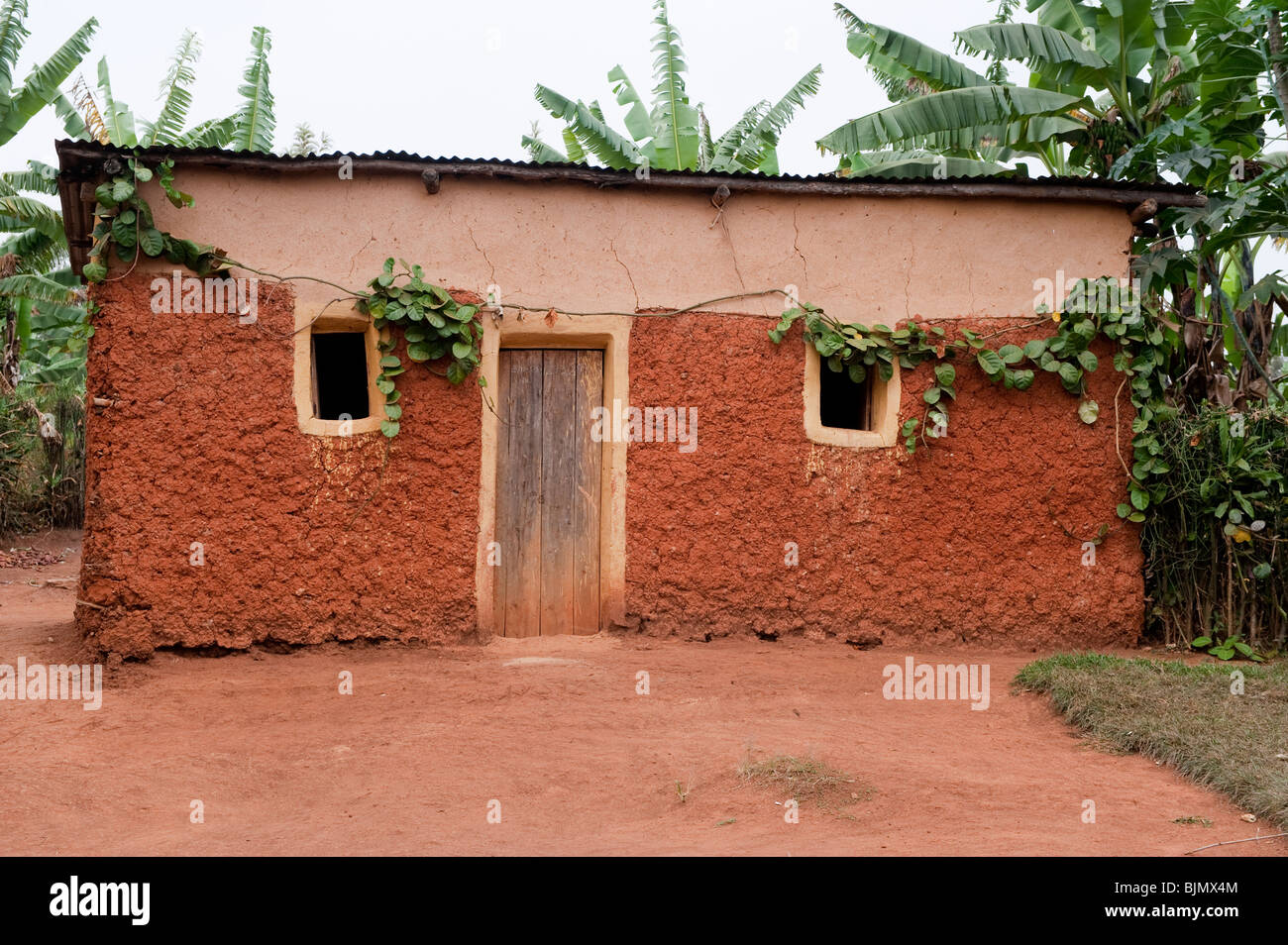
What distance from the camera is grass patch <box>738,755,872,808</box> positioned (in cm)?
494

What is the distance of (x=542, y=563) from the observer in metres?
7.78

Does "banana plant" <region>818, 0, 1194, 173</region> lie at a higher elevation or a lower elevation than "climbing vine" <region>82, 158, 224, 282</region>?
higher

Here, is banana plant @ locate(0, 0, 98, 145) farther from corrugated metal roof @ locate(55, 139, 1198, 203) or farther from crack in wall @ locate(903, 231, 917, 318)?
crack in wall @ locate(903, 231, 917, 318)

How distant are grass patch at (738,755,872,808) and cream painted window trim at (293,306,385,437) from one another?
3578 millimetres

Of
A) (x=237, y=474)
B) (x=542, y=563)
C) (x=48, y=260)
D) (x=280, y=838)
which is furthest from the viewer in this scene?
(x=48, y=260)

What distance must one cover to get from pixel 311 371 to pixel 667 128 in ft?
17.7

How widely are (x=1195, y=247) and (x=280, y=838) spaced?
25.9ft

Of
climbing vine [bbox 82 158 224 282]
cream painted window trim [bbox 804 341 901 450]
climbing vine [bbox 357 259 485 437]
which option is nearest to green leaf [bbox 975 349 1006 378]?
cream painted window trim [bbox 804 341 901 450]

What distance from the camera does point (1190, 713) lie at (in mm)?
5957

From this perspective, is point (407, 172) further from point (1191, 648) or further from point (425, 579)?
point (1191, 648)

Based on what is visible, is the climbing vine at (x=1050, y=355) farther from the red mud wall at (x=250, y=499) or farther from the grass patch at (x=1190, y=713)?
the red mud wall at (x=250, y=499)

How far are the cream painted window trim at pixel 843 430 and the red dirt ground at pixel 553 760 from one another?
1461mm

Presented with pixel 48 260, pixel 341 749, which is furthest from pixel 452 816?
pixel 48 260

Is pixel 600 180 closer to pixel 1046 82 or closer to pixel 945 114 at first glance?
pixel 945 114
